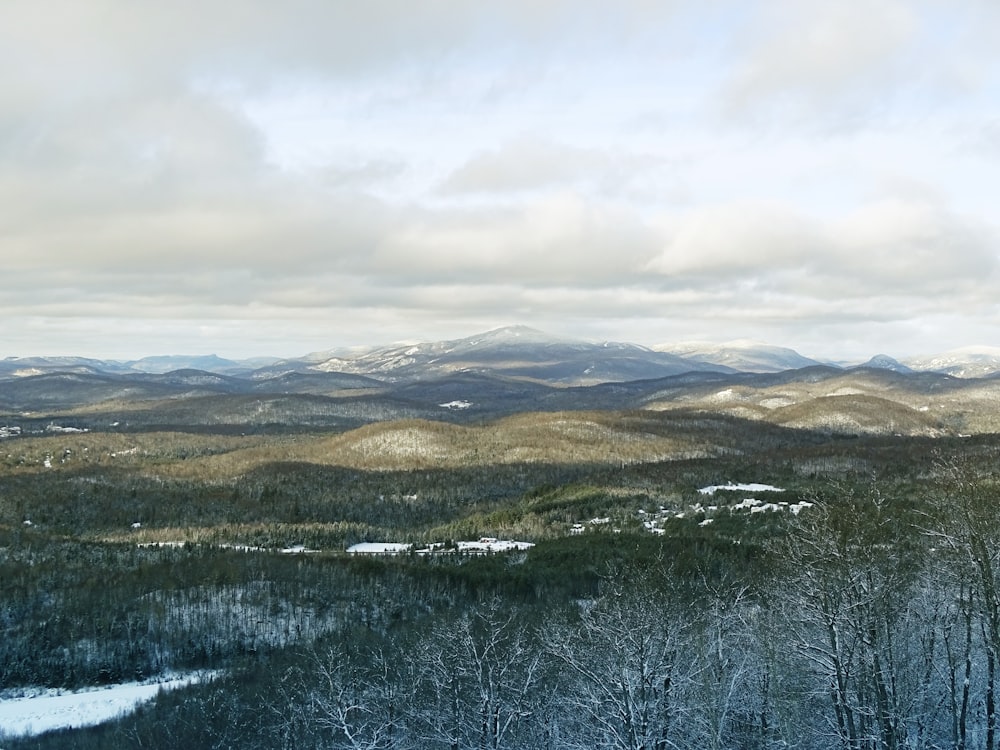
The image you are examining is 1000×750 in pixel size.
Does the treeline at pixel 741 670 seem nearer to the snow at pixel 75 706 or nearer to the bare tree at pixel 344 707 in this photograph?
the bare tree at pixel 344 707

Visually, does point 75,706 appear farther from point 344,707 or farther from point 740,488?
point 740,488

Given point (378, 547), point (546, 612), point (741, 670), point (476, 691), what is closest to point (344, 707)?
point (476, 691)

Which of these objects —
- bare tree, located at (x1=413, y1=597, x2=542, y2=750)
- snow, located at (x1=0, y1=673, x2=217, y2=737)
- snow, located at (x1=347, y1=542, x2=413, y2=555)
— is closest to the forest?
bare tree, located at (x1=413, y1=597, x2=542, y2=750)

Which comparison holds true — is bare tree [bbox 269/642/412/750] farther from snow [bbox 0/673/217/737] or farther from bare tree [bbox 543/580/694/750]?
snow [bbox 0/673/217/737]

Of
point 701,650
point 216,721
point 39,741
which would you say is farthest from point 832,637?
point 39,741

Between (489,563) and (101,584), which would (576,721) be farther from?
(101,584)

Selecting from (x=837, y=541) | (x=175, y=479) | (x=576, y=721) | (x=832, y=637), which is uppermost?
(x=837, y=541)
